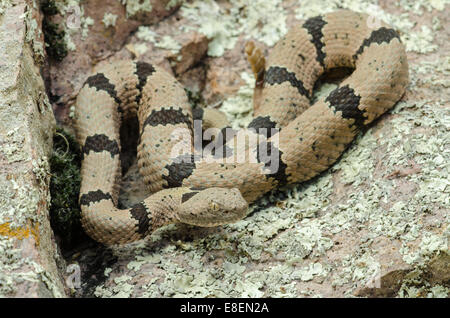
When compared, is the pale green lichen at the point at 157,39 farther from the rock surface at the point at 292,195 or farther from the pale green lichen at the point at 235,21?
the pale green lichen at the point at 235,21

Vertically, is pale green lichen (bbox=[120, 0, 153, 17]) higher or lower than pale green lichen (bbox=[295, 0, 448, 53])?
higher

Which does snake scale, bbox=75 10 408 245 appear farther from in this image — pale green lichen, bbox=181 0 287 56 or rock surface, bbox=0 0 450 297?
pale green lichen, bbox=181 0 287 56

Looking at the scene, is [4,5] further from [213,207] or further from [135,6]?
[213,207]

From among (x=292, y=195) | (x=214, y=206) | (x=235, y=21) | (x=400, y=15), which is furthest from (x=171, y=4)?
(x=214, y=206)

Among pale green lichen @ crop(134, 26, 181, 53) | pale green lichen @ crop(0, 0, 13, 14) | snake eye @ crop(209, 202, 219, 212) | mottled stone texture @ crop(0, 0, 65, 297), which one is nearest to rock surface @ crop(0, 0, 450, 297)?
pale green lichen @ crop(134, 26, 181, 53)

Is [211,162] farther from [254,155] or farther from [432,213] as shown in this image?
[432,213]

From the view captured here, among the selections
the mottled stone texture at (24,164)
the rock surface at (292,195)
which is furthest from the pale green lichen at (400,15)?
the mottled stone texture at (24,164)

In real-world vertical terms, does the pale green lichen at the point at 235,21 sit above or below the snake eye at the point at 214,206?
above
